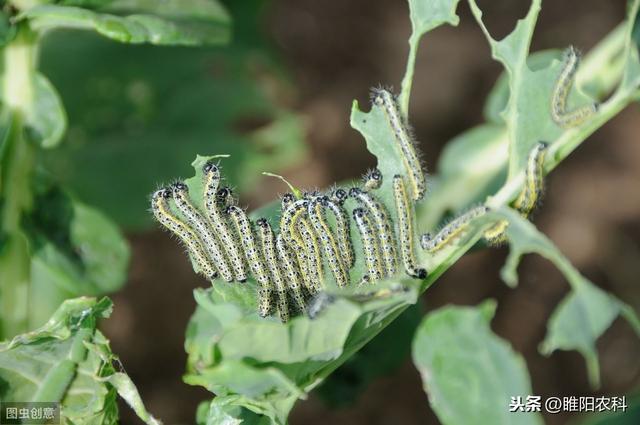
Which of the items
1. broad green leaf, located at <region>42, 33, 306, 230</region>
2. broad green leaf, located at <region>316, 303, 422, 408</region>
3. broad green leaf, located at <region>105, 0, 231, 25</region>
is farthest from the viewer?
broad green leaf, located at <region>42, 33, 306, 230</region>

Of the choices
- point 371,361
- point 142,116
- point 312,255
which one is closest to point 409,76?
point 312,255

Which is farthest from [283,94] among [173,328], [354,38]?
[173,328]

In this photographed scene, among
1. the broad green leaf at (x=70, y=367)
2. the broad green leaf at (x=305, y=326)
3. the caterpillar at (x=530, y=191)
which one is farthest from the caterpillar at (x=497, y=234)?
the broad green leaf at (x=70, y=367)

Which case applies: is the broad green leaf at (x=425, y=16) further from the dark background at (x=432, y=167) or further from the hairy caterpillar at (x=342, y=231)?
the dark background at (x=432, y=167)

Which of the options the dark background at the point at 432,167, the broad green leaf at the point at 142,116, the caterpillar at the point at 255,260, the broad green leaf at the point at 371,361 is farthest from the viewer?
the dark background at the point at 432,167

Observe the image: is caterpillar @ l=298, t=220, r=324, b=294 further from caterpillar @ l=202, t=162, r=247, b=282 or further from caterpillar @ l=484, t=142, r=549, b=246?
caterpillar @ l=484, t=142, r=549, b=246

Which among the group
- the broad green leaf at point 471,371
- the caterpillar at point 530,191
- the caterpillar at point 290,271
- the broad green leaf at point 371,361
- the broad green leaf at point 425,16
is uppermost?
the broad green leaf at point 425,16

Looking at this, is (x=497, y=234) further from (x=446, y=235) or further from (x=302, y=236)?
(x=302, y=236)

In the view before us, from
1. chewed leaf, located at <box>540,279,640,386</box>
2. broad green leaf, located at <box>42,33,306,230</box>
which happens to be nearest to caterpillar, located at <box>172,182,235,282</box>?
chewed leaf, located at <box>540,279,640,386</box>
